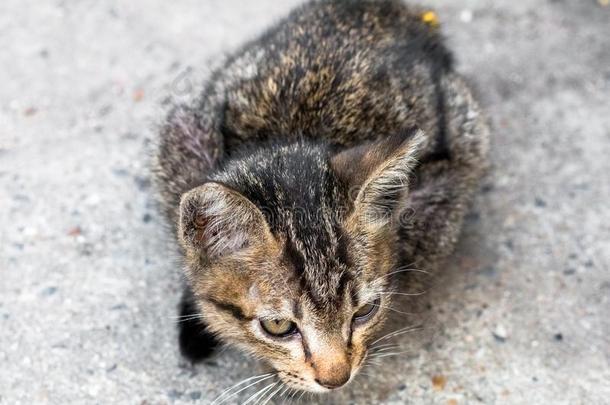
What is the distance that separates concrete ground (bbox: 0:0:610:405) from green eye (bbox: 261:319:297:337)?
72 centimetres

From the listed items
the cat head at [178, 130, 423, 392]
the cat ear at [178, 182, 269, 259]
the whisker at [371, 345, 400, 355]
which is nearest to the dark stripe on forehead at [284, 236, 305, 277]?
the cat head at [178, 130, 423, 392]

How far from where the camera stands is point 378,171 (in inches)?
125

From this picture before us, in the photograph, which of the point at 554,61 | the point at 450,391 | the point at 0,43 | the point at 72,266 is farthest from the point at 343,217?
the point at 0,43

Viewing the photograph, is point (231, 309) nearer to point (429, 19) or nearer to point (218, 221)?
point (218, 221)

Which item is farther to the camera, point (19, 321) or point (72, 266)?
point (72, 266)

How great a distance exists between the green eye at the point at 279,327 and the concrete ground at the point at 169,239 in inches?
28.2

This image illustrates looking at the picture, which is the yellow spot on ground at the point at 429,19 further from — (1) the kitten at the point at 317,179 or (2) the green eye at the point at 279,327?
(2) the green eye at the point at 279,327

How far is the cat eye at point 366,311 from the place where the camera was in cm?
338

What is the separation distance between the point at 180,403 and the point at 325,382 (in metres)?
0.94

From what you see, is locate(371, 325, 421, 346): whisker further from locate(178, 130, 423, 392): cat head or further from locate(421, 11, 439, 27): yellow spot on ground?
locate(421, 11, 439, 27): yellow spot on ground

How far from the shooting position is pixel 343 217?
10.8ft

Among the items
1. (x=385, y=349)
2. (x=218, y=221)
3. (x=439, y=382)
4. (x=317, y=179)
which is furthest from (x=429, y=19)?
(x=218, y=221)

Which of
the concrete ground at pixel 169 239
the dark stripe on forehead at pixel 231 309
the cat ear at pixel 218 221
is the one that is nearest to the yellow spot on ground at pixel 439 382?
the concrete ground at pixel 169 239

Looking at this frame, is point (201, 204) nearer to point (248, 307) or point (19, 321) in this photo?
point (248, 307)
